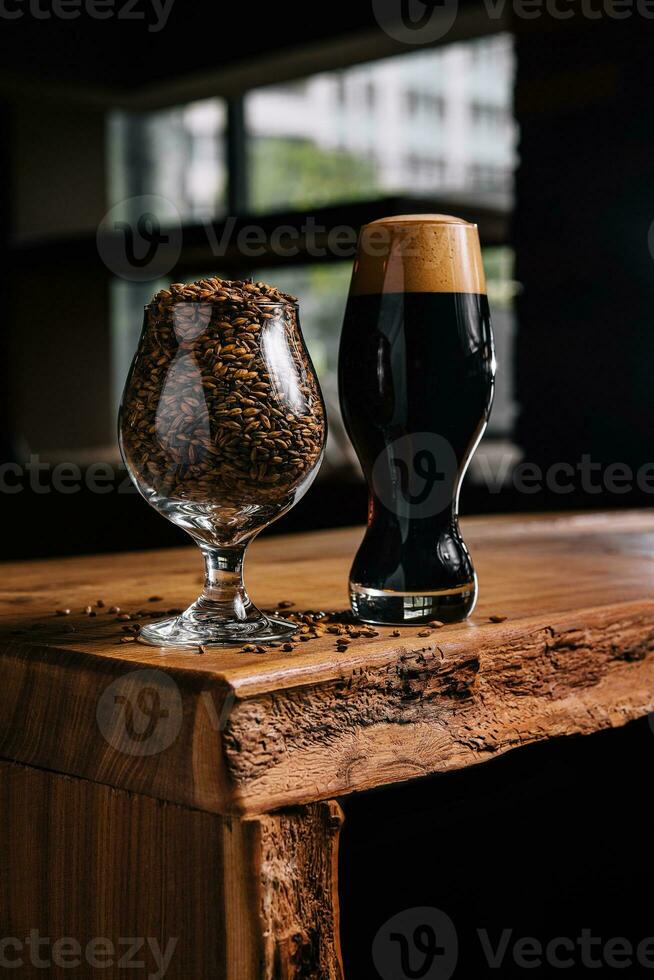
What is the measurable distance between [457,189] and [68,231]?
2.42 m

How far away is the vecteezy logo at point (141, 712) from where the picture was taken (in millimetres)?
640

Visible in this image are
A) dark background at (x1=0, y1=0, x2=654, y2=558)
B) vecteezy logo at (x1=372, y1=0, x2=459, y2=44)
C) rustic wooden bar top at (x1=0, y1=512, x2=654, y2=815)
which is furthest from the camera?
vecteezy logo at (x1=372, y1=0, x2=459, y2=44)

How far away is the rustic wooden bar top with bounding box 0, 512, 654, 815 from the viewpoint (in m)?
0.64

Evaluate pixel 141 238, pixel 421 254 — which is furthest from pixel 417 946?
pixel 141 238

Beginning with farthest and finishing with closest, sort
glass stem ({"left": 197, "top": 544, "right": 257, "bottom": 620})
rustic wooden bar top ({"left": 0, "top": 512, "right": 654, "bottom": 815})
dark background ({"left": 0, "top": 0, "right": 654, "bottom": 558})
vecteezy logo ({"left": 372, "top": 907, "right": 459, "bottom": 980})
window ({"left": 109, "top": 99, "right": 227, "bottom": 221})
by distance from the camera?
window ({"left": 109, "top": 99, "right": 227, "bottom": 221})
dark background ({"left": 0, "top": 0, "right": 654, "bottom": 558})
vecteezy logo ({"left": 372, "top": 907, "right": 459, "bottom": 980})
glass stem ({"left": 197, "top": 544, "right": 257, "bottom": 620})
rustic wooden bar top ({"left": 0, "top": 512, "right": 654, "bottom": 815})

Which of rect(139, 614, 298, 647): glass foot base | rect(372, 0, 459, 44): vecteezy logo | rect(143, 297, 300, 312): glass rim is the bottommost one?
rect(139, 614, 298, 647): glass foot base

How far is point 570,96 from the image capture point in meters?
3.23

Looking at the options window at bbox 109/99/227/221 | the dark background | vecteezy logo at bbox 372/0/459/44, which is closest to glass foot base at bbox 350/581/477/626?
the dark background

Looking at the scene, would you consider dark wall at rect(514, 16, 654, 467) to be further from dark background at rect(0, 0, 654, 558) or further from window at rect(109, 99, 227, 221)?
window at rect(109, 99, 227, 221)

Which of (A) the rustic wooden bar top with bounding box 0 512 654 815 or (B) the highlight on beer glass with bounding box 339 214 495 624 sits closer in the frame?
(A) the rustic wooden bar top with bounding box 0 512 654 815

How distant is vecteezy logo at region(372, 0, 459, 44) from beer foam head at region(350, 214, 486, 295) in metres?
3.57

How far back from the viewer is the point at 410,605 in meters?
0.80

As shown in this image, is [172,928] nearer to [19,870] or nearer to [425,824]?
[19,870]

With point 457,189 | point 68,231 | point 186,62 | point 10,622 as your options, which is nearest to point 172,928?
point 10,622
